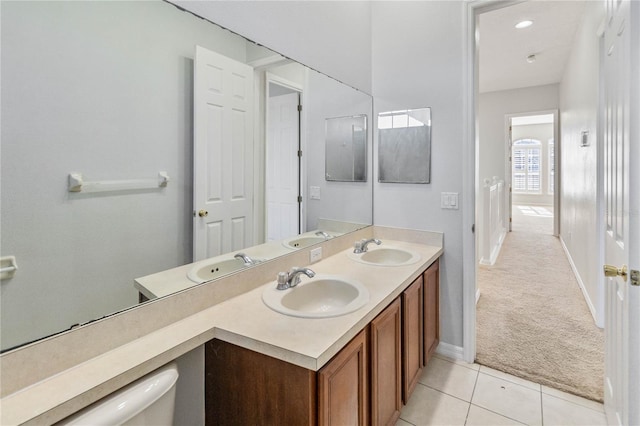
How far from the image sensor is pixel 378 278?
5.60ft

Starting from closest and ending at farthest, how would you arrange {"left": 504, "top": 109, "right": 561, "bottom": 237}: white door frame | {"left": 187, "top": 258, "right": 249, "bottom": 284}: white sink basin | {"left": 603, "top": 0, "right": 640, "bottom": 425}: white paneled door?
{"left": 603, "top": 0, "right": 640, "bottom": 425}: white paneled door, {"left": 187, "top": 258, "right": 249, "bottom": 284}: white sink basin, {"left": 504, "top": 109, "right": 561, "bottom": 237}: white door frame

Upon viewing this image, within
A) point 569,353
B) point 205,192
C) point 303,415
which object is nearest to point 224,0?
point 205,192

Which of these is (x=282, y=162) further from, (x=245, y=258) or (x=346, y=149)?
(x=346, y=149)

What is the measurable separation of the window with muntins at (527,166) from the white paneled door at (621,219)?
11325 millimetres

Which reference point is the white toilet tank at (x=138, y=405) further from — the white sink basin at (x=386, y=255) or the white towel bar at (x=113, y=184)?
the white sink basin at (x=386, y=255)

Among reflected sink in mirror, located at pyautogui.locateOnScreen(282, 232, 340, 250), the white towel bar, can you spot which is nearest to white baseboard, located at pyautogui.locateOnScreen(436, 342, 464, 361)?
reflected sink in mirror, located at pyautogui.locateOnScreen(282, 232, 340, 250)

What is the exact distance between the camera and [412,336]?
1.85 m

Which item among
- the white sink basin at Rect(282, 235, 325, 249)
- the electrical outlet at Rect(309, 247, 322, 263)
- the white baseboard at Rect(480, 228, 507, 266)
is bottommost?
the white baseboard at Rect(480, 228, 507, 266)

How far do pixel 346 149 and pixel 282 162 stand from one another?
744 mm

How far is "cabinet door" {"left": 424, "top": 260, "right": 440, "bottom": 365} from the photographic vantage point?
6.85 ft

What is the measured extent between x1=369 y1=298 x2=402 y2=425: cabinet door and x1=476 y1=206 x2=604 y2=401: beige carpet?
41.3 inches

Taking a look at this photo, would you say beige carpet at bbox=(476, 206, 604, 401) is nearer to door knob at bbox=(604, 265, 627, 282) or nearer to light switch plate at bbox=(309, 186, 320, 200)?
door knob at bbox=(604, 265, 627, 282)

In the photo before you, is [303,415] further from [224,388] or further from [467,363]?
[467,363]

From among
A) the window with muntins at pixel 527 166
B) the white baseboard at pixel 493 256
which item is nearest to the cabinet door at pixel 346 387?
the white baseboard at pixel 493 256
